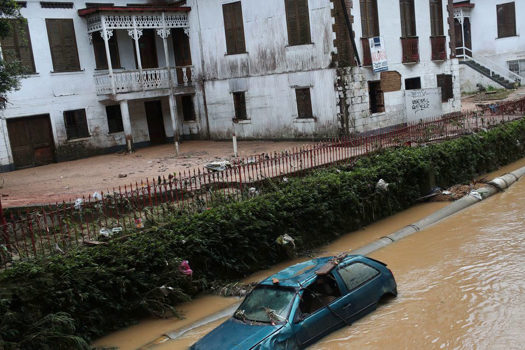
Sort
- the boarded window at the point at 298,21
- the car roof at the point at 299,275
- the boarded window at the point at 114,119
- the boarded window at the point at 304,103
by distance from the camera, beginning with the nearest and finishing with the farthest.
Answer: the car roof at the point at 299,275 < the boarded window at the point at 298,21 < the boarded window at the point at 304,103 < the boarded window at the point at 114,119

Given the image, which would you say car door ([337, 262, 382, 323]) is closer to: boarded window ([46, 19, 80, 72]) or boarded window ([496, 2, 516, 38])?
boarded window ([46, 19, 80, 72])

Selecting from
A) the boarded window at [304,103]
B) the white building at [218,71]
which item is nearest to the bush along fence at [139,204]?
the white building at [218,71]

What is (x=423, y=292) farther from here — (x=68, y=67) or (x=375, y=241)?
(x=68, y=67)

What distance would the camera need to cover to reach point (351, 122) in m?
22.7

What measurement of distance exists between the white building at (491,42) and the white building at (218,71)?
9.39 meters

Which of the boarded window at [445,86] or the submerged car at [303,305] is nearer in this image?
the submerged car at [303,305]

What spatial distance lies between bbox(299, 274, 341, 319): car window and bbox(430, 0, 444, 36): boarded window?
879 inches

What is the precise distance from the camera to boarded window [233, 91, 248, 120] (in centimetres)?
2625

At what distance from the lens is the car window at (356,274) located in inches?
330

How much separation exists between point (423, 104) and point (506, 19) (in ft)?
54.1

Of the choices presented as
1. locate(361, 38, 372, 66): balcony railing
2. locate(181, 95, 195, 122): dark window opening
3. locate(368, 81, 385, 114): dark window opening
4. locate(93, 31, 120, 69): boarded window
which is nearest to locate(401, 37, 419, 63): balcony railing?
locate(368, 81, 385, 114): dark window opening

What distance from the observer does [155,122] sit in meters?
28.5

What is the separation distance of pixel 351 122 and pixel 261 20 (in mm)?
6253

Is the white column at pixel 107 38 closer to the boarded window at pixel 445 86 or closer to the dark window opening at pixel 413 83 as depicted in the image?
the dark window opening at pixel 413 83
